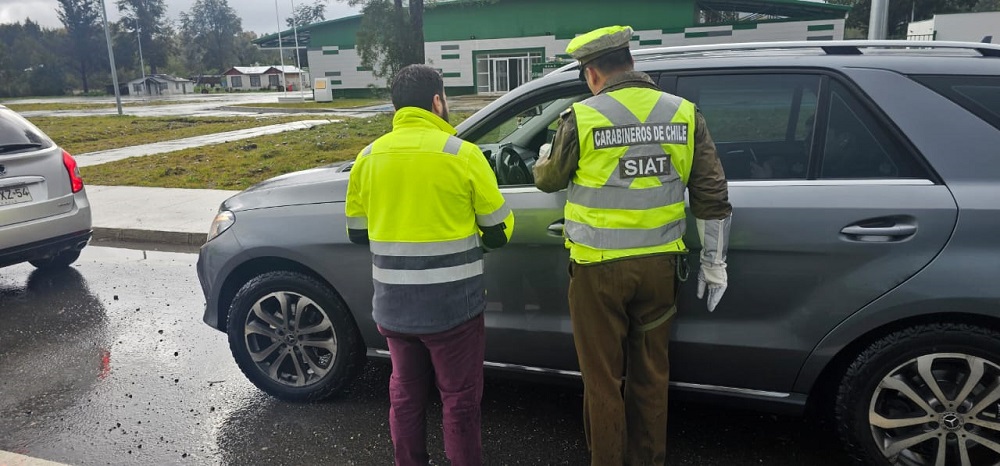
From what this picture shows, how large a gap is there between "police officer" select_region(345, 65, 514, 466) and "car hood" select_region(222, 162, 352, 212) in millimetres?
800

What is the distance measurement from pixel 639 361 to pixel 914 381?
105 centimetres

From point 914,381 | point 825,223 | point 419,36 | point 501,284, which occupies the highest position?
point 419,36

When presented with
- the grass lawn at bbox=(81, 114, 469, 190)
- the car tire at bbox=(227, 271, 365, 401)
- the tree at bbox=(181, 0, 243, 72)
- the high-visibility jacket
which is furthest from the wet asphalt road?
the tree at bbox=(181, 0, 243, 72)

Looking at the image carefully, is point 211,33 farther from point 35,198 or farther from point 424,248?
point 424,248

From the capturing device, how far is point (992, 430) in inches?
99.0

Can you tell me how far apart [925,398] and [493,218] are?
1.79m

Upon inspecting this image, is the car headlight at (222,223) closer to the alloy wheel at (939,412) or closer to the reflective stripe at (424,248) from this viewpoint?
the reflective stripe at (424,248)

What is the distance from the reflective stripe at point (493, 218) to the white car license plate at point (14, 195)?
492 centimetres

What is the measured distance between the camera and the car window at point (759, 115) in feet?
9.30

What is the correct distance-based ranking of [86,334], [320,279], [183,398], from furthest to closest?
[86,334]
[183,398]
[320,279]

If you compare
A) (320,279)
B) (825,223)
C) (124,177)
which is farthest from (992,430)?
(124,177)

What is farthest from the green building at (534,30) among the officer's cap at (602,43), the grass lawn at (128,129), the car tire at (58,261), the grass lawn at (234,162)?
the officer's cap at (602,43)

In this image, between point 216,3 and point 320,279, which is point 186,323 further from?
point 216,3

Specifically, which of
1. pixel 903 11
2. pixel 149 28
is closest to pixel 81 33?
pixel 149 28
